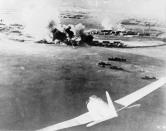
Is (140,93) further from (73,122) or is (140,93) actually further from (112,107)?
(73,122)

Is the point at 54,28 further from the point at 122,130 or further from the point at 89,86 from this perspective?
the point at 122,130

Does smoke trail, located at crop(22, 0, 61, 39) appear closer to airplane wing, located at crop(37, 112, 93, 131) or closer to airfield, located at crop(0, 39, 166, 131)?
airfield, located at crop(0, 39, 166, 131)

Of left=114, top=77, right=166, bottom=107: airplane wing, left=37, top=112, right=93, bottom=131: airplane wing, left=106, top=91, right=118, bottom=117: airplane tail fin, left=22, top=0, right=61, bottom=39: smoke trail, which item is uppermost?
left=22, top=0, right=61, bottom=39: smoke trail

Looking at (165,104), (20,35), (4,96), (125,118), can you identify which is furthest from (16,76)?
(165,104)

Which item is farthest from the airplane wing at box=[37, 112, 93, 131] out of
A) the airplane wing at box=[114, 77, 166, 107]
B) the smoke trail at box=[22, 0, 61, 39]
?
the smoke trail at box=[22, 0, 61, 39]

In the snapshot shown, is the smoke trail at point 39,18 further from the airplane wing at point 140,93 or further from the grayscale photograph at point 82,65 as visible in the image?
the airplane wing at point 140,93

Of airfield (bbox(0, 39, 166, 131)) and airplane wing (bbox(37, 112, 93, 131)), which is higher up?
airfield (bbox(0, 39, 166, 131))
